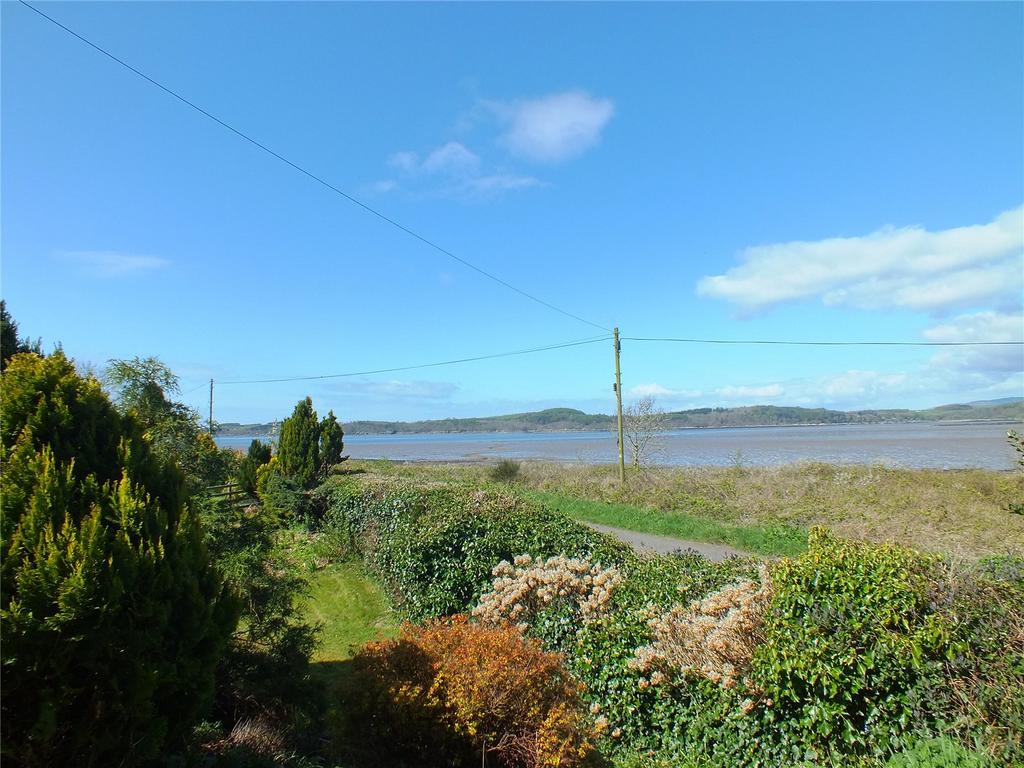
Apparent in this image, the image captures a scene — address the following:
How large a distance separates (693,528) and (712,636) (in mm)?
11084

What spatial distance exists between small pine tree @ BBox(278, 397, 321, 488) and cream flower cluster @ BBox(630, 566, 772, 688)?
15.2 meters

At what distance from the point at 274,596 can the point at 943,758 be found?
5.40m

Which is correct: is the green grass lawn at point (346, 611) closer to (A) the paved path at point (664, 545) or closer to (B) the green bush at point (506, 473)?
(A) the paved path at point (664, 545)

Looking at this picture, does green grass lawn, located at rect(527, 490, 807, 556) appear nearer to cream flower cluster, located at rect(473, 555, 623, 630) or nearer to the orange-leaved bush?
cream flower cluster, located at rect(473, 555, 623, 630)

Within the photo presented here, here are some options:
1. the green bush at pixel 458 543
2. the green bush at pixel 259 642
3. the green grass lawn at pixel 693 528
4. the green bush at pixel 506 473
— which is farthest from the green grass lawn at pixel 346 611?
the green bush at pixel 506 473

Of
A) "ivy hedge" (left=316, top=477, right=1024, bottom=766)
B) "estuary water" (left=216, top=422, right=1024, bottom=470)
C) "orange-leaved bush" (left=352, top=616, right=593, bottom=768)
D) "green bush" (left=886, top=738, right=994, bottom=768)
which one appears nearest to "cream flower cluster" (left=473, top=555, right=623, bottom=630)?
"ivy hedge" (left=316, top=477, right=1024, bottom=766)

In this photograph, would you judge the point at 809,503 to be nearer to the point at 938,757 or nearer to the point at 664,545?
the point at 664,545

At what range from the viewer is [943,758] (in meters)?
3.45

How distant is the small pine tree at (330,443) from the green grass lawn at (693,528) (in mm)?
Result: 7748

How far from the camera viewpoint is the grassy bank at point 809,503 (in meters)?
13.7

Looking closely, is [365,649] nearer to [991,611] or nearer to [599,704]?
[599,704]

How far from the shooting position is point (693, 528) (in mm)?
15172

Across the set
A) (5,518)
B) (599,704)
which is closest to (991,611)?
(599,704)

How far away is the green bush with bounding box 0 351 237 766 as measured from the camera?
2.73 m
